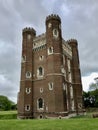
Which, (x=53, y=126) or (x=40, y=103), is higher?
(x=40, y=103)

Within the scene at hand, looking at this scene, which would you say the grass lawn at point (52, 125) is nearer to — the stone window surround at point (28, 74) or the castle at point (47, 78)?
the castle at point (47, 78)

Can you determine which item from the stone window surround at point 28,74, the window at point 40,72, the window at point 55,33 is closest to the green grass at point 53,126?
the window at point 40,72

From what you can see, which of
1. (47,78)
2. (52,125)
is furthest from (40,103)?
(52,125)

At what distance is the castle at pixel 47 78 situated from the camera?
3183 centimetres

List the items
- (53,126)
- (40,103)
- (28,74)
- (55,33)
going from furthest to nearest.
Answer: (28,74)
(55,33)
(40,103)
(53,126)

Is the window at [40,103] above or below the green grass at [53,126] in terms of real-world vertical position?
above

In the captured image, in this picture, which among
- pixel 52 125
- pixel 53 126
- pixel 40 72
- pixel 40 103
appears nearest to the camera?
pixel 53 126

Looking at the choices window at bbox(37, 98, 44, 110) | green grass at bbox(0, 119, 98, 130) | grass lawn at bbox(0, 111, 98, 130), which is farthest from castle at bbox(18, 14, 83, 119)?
green grass at bbox(0, 119, 98, 130)

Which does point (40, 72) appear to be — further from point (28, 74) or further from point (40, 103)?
point (40, 103)

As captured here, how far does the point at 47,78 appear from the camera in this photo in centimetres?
3356

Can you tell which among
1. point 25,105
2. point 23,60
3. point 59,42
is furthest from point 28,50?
point 25,105

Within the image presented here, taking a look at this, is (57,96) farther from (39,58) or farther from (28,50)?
(28,50)

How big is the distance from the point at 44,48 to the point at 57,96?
11613mm

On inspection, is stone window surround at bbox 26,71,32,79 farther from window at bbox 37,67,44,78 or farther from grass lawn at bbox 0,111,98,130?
grass lawn at bbox 0,111,98,130
